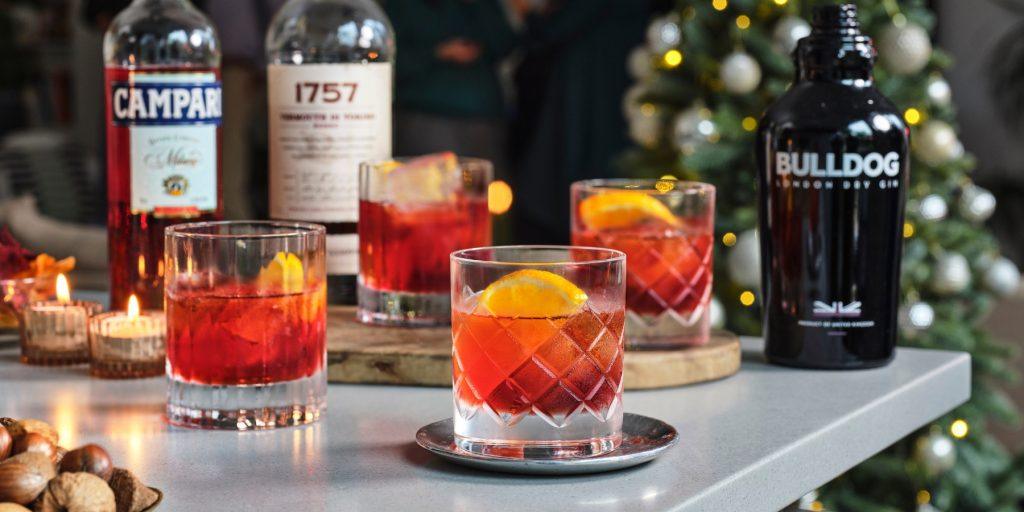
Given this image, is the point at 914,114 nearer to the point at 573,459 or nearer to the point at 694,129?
the point at 694,129

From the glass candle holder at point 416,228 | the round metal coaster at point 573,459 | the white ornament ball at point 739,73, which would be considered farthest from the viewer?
the white ornament ball at point 739,73

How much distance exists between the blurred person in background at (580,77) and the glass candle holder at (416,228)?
333cm

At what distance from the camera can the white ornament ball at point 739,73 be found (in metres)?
2.68

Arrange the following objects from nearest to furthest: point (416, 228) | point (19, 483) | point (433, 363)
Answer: point (19, 483), point (433, 363), point (416, 228)

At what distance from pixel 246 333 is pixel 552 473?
26 cm

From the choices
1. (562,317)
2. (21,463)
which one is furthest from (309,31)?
(21,463)

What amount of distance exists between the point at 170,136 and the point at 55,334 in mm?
193

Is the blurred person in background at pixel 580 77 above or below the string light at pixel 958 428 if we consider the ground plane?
above

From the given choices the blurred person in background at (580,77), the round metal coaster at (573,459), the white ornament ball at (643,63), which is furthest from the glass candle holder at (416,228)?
the blurred person in background at (580,77)

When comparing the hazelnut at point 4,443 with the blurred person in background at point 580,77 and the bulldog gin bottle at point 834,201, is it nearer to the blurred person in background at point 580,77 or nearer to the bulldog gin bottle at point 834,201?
the bulldog gin bottle at point 834,201

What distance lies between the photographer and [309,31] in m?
1.40

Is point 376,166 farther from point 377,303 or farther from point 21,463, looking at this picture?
point 21,463

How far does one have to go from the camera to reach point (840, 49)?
1.20 meters

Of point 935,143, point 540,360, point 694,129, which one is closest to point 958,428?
point 935,143
